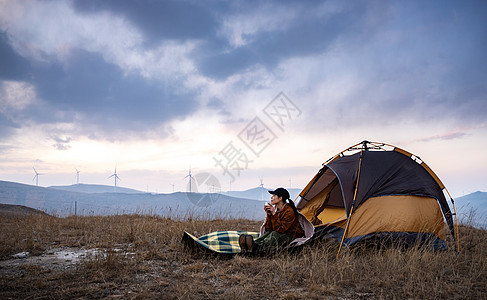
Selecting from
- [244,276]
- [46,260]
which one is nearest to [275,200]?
[244,276]

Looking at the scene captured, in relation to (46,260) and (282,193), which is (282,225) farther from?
(46,260)

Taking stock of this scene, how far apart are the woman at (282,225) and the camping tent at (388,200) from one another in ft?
1.45

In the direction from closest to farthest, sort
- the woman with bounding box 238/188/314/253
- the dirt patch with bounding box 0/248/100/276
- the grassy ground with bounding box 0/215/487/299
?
the grassy ground with bounding box 0/215/487/299 < the dirt patch with bounding box 0/248/100/276 < the woman with bounding box 238/188/314/253

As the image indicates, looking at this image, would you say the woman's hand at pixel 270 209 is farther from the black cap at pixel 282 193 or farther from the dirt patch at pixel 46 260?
the dirt patch at pixel 46 260

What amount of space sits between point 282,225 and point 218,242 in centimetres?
136

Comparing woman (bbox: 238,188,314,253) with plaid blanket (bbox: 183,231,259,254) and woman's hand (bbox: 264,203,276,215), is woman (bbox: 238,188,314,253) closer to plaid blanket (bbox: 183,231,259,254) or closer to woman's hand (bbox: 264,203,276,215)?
woman's hand (bbox: 264,203,276,215)

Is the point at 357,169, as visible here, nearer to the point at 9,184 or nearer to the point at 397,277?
the point at 397,277

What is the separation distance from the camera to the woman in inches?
242

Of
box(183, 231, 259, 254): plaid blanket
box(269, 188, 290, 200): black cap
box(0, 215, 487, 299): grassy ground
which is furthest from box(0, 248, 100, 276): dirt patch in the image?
box(269, 188, 290, 200): black cap

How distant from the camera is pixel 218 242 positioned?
20.8 ft

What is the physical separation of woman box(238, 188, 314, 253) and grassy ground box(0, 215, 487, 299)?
0.35 metres

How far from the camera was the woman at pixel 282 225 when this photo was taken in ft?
20.2

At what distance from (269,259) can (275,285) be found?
134 cm

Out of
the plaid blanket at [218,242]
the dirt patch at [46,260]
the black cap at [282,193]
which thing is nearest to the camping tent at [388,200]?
the black cap at [282,193]
